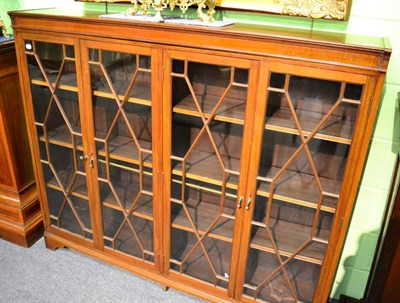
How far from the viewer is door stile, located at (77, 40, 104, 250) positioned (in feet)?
5.24

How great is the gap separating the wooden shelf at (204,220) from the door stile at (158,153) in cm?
8

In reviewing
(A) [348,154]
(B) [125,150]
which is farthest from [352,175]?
(B) [125,150]

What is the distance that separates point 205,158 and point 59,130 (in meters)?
0.79

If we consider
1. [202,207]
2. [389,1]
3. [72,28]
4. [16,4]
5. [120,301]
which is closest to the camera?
[389,1]

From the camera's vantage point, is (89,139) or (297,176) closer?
(297,176)

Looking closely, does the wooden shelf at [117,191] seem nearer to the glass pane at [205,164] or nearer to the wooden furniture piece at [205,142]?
the wooden furniture piece at [205,142]

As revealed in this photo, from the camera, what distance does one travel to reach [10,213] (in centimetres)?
222

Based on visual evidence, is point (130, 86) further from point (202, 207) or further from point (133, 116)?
point (202, 207)

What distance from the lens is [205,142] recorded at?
155cm

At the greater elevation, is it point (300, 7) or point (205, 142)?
point (300, 7)

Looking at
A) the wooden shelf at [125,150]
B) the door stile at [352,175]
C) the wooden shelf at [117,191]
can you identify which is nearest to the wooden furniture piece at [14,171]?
the wooden shelf at [117,191]

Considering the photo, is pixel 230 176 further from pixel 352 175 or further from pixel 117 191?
pixel 117 191

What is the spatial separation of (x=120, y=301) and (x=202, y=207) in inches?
26.6

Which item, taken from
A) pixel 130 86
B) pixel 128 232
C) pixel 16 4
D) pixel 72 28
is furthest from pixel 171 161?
pixel 16 4
